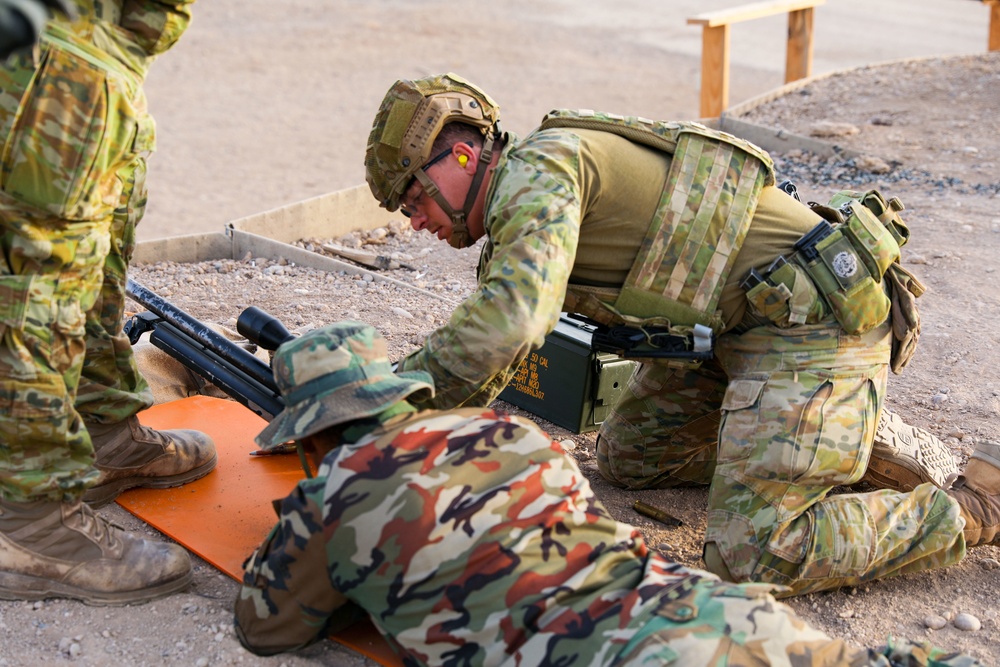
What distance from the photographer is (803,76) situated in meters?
10.7

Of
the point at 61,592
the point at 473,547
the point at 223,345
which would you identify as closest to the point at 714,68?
the point at 223,345

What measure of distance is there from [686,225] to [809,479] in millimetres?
836

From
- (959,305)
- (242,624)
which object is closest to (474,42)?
(959,305)

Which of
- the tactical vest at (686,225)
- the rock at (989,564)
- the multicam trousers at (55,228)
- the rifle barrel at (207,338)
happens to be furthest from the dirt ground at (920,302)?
the tactical vest at (686,225)

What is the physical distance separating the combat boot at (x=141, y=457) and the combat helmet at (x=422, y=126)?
112cm

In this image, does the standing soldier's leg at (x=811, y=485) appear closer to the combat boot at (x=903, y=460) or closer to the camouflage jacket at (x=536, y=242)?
the combat boot at (x=903, y=460)

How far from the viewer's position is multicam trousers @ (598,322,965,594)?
3408 millimetres

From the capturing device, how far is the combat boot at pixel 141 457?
3.63 meters

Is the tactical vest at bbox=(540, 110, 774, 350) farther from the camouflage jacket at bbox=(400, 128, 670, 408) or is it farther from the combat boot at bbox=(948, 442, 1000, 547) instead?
the combat boot at bbox=(948, 442, 1000, 547)

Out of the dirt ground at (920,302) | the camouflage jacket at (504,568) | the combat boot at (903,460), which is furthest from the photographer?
the combat boot at (903,460)

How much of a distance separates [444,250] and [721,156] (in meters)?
3.39

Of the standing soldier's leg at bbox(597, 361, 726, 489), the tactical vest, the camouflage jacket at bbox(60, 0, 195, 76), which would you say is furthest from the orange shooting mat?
the camouflage jacket at bbox(60, 0, 195, 76)

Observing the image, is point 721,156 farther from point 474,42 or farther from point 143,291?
point 474,42

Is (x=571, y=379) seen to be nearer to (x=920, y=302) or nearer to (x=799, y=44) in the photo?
(x=920, y=302)
